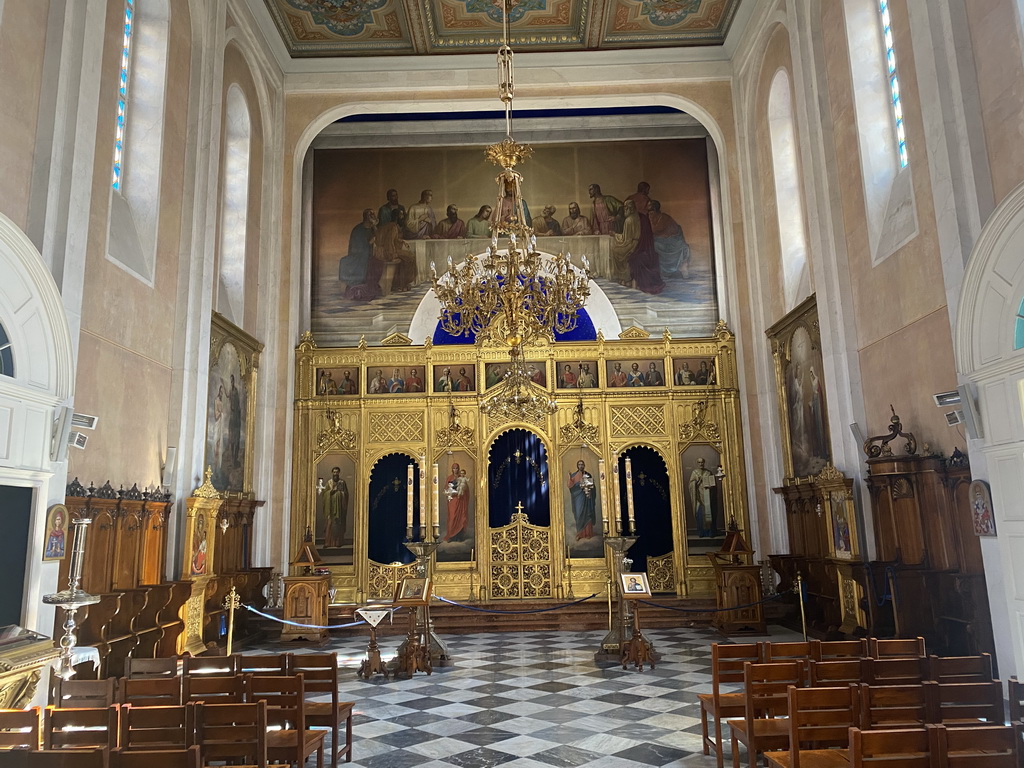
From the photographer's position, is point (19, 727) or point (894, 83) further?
point (894, 83)

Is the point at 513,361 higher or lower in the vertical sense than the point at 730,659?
higher

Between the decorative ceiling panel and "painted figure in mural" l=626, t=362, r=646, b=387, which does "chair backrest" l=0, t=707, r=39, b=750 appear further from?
the decorative ceiling panel

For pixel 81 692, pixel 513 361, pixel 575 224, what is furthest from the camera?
pixel 575 224

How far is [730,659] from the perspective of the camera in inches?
222

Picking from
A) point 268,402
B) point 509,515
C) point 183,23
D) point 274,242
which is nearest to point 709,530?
point 509,515

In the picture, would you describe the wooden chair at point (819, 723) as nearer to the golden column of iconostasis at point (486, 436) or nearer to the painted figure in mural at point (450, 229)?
the golden column of iconostasis at point (486, 436)

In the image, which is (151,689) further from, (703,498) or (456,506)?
(703,498)

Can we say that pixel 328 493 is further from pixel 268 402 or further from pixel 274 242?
pixel 274 242

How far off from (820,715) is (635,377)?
1146 cm

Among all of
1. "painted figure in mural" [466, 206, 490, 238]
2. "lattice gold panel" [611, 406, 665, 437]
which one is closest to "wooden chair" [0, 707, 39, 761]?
"lattice gold panel" [611, 406, 665, 437]

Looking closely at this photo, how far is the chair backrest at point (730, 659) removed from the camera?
17.4 ft

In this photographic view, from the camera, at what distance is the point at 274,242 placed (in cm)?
1463

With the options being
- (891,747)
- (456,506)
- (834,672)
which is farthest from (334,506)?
(891,747)

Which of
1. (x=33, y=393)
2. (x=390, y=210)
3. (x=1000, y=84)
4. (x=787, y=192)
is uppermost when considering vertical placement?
(x=390, y=210)
